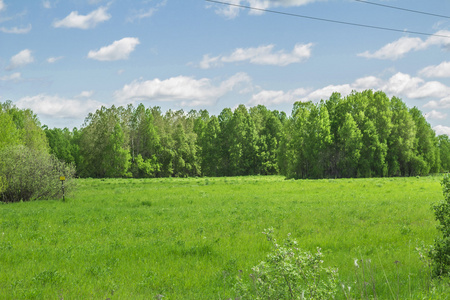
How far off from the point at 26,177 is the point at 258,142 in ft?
206

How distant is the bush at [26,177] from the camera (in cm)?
2719

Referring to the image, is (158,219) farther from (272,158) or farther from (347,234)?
(272,158)

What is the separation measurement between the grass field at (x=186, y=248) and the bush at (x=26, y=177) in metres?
8.24

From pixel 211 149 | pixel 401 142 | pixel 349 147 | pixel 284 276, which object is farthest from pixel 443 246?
pixel 211 149

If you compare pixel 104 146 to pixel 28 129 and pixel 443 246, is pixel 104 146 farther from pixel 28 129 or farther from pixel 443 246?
pixel 443 246

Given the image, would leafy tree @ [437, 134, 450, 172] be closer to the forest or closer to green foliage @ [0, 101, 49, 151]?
the forest

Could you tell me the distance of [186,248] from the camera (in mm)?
11281

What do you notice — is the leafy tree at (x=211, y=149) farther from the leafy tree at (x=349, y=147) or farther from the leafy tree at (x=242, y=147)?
the leafy tree at (x=349, y=147)

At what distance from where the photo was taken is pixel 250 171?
3359 inches

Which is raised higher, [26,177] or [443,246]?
[26,177]

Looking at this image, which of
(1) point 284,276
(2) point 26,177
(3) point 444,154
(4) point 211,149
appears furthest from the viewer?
(3) point 444,154

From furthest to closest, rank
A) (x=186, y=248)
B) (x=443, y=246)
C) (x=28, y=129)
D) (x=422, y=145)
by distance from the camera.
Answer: (x=422, y=145) → (x=28, y=129) → (x=186, y=248) → (x=443, y=246)

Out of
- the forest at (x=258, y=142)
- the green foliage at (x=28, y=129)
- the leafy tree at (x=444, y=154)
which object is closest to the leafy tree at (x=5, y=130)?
the green foliage at (x=28, y=129)

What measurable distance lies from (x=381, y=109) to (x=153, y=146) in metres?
47.7
